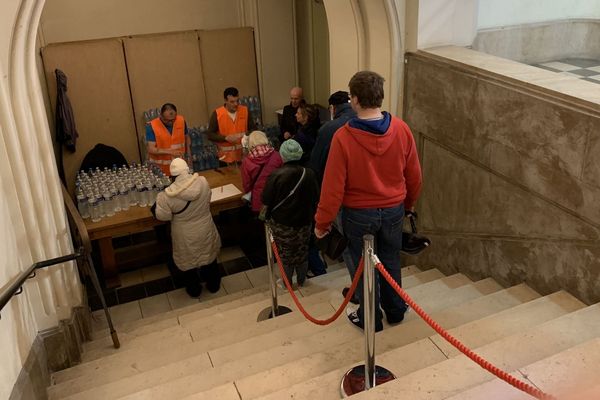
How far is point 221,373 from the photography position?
137 inches

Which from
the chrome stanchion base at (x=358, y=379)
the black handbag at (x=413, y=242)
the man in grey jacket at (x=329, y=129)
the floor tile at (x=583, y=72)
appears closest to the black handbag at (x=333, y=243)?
the black handbag at (x=413, y=242)

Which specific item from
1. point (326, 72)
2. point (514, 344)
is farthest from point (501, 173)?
point (326, 72)

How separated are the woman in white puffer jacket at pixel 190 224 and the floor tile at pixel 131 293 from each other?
1.77 ft

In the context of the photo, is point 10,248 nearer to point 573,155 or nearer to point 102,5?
point 573,155

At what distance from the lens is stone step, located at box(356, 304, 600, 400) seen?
2.58 metres

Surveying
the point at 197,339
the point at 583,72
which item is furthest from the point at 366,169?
the point at 583,72

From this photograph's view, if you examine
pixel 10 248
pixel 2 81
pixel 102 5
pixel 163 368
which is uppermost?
pixel 102 5

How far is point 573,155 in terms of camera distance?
3480mm

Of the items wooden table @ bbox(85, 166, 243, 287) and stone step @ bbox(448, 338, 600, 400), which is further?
wooden table @ bbox(85, 166, 243, 287)

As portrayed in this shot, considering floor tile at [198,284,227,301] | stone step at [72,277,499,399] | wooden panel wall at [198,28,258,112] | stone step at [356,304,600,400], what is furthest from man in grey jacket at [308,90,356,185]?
wooden panel wall at [198,28,258,112]

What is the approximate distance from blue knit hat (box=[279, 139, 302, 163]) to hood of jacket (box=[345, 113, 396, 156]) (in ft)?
3.71

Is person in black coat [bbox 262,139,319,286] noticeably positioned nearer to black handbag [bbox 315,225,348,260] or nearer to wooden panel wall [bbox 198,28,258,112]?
black handbag [bbox 315,225,348,260]

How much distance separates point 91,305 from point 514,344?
4.19 metres

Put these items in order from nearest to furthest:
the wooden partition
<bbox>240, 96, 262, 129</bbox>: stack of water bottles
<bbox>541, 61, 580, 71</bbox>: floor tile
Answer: <bbox>541, 61, 580, 71</bbox>: floor tile → the wooden partition → <bbox>240, 96, 262, 129</bbox>: stack of water bottles
